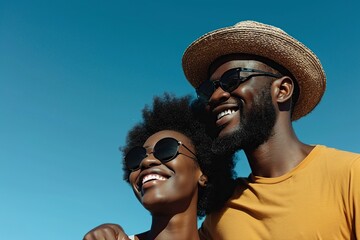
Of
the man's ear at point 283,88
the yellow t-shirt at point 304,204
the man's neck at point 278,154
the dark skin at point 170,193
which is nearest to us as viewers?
the yellow t-shirt at point 304,204

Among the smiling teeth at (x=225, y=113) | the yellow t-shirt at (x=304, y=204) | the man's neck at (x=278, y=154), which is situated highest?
the smiling teeth at (x=225, y=113)

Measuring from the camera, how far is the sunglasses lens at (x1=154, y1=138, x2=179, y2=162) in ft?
16.7

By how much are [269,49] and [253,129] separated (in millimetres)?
1050

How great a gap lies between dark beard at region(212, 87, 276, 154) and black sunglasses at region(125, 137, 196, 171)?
1.42 ft

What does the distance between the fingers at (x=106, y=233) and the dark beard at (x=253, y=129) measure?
1.46 metres

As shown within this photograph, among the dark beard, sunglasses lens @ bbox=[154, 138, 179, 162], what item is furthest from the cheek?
the dark beard

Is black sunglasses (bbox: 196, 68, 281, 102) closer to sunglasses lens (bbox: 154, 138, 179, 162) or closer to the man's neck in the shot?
the man's neck

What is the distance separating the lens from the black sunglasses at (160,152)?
5.09 metres

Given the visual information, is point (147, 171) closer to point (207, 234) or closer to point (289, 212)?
point (207, 234)

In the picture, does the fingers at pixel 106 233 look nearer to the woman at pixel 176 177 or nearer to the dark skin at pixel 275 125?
the woman at pixel 176 177

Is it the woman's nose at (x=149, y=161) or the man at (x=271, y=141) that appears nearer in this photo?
the man at (x=271, y=141)

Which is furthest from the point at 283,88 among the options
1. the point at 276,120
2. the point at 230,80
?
the point at 230,80

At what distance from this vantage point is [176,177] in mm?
5031

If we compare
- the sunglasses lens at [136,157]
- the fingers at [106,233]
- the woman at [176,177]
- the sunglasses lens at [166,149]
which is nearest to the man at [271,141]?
the woman at [176,177]
